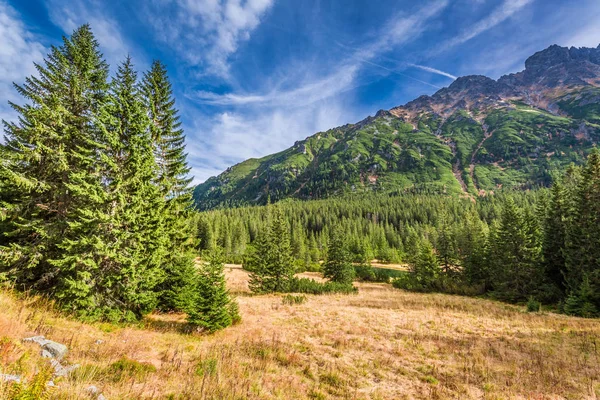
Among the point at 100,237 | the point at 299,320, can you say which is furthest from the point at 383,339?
the point at 100,237

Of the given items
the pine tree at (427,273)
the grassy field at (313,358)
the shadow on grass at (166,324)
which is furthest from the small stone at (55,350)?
the pine tree at (427,273)

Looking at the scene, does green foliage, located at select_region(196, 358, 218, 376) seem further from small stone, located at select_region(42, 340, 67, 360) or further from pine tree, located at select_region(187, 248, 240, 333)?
pine tree, located at select_region(187, 248, 240, 333)

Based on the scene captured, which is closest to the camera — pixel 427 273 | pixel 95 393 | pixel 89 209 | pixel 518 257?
pixel 95 393

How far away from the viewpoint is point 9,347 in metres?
5.09

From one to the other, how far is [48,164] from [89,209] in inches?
184

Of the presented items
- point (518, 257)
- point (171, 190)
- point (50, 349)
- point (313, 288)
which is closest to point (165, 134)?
point (171, 190)

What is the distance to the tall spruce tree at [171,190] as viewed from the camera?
48.9 ft

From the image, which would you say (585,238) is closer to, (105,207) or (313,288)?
(313,288)

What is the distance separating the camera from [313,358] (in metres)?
9.81

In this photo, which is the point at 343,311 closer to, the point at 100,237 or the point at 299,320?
the point at 299,320

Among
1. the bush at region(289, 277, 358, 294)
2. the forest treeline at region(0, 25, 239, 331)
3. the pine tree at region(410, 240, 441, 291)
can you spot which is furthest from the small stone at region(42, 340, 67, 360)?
the pine tree at region(410, 240, 441, 291)

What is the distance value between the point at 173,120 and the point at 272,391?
18691 millimetres

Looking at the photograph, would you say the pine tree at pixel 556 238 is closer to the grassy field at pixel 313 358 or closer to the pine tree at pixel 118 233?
the grassy field at pixel 313 358

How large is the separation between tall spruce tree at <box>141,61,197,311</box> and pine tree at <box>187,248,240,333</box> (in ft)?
5.45
